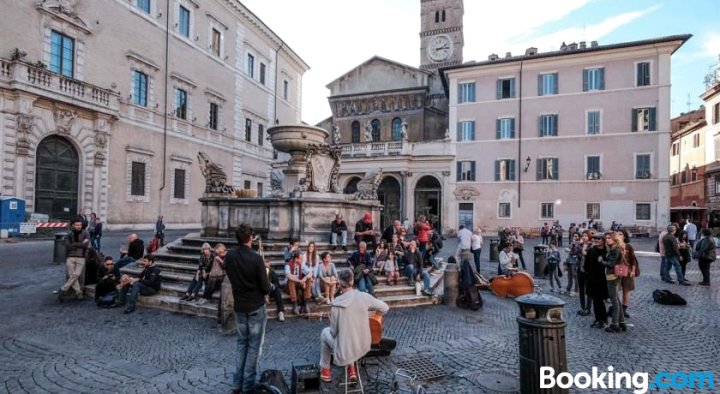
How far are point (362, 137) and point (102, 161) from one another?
2341cm

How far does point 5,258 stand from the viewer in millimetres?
13844

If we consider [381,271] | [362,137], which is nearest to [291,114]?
[362,137]

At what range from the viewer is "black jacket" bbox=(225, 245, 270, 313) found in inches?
184

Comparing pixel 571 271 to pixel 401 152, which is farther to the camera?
pixel 401 152

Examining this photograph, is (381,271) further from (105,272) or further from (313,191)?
(105,272)

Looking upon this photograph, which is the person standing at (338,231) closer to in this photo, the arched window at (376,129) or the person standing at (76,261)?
the person standing at (76,261)

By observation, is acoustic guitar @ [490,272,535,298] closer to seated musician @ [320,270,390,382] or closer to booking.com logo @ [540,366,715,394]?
booking.com logo @ [540,366,715,394]

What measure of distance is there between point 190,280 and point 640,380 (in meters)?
8.50

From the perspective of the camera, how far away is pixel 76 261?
367 inches

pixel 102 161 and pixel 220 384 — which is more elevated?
pixel 102 161

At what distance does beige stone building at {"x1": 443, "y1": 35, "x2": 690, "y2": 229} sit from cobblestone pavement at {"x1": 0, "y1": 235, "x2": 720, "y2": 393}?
23486 millimetres

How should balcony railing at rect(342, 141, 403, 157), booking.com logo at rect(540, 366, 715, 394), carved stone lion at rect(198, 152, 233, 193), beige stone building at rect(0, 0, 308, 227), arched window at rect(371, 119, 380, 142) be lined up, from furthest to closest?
arched window at rect(371, 119, 380, 142) → balcony railing at rect(342, 141, 403, 157) → beige stone building at rect(0, 0, 308, 227) → carved stone lion at rect(198, 152, 233, 193) → booking.com logo at rect(540, 366, 715, 394)

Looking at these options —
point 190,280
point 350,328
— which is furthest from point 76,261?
point 350,328

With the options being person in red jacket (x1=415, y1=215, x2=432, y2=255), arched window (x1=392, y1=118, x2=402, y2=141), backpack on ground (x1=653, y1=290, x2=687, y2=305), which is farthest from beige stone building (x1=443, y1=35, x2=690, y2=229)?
backpack on ground (x1=653, y1=290, x2=687, y2=305)
